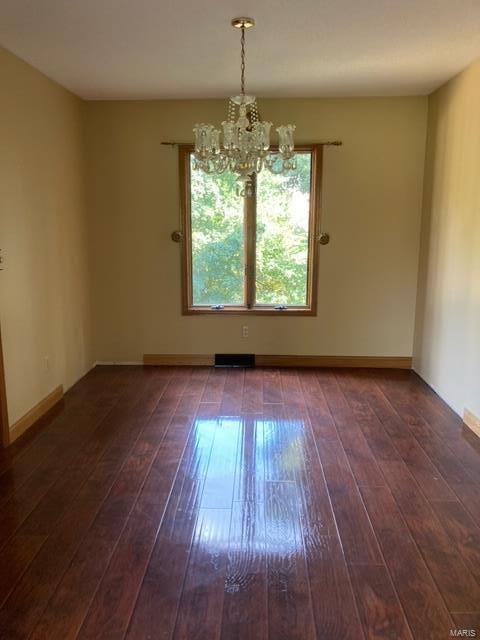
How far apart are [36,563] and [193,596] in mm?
706

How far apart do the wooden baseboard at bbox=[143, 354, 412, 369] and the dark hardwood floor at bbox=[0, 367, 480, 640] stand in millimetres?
939

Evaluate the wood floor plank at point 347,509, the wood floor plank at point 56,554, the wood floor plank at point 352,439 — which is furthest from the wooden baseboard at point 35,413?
the wood floor plank at point 352,439

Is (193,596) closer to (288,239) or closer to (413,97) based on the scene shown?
(288,239)

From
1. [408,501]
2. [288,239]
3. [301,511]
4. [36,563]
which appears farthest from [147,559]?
[288,239]

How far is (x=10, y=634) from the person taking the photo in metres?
1.69

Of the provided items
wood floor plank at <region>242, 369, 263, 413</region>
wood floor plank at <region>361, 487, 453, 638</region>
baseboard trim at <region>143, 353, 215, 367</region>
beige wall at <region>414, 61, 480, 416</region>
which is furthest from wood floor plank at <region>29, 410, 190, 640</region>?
beige wall at <region>414, 61, 480, 416</region>

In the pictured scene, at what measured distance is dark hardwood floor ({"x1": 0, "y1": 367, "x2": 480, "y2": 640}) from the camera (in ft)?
5.84

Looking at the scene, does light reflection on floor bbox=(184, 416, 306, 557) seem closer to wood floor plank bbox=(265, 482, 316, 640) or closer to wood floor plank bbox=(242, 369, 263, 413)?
wood floor plank bbox=(265, 482, 316, 640)

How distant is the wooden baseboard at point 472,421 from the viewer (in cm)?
330

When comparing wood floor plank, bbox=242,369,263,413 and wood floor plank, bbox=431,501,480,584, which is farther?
wood floor plank, bbox=242,369,263,413

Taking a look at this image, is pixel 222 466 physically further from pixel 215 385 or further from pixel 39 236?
pixel 39 236

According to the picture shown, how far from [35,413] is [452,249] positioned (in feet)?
11.2

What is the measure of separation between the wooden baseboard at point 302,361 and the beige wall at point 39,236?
0.81m

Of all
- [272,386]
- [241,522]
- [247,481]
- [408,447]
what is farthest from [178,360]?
[241,522]
